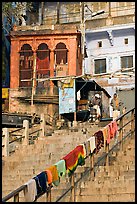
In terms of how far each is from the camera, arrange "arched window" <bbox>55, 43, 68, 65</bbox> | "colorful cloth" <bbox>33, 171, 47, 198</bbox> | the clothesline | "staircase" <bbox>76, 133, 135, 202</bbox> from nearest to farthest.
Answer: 1. the clothesline
2. "colorful cloth" <bbox>33, 171, 47, 198</bbox>
3. "staircase" <bbox>76, 133, 135, 202</bbox>
4. "arched window" <bbox>55, 43, 68, 65</bbox>

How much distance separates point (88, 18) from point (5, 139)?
1542 cm

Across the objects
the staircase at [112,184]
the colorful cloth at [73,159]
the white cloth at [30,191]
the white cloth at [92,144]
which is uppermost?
the white cloth at [92,144]

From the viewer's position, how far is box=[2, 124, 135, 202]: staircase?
329 inches

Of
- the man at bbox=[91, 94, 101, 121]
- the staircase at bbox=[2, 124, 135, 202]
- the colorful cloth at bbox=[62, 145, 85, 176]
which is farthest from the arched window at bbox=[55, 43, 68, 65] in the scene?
the colorful cloth at bbox=[62, 145, 85, 176]

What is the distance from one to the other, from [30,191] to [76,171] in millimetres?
4285

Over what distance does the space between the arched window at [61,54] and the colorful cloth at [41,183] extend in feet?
53.1

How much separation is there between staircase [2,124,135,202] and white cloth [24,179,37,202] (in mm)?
2378

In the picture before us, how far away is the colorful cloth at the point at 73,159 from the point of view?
7495 mm

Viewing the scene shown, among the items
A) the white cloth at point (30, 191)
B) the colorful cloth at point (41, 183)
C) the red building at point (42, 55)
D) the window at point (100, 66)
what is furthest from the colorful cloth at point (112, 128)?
the window at point (100, 66)

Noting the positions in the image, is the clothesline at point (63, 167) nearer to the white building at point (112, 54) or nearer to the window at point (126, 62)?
the white building at point (112, 54)

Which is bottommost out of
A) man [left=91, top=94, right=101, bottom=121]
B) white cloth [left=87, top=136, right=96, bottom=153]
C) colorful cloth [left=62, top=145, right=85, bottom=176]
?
colorful cloth [left=62, top=145, right=85, bottom=176]

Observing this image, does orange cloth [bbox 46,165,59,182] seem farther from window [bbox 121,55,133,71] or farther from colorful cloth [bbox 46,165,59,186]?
window [bbox 121,55,133,71]

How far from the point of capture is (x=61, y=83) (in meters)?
19.8

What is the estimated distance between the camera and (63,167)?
7.22 metres
